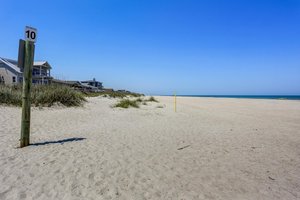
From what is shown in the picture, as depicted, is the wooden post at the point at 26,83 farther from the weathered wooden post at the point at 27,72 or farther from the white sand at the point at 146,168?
the white sand at the point at 146,168

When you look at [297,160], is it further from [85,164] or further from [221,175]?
[85,164]

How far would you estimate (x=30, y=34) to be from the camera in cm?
479

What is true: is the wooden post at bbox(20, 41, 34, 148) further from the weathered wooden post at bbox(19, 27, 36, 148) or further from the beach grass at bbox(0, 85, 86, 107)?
the beach grass at bbox(0, 85, 86, 107)

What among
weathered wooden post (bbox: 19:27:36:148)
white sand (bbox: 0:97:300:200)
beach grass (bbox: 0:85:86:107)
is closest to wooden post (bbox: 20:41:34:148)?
weathered wooden post (bbox: 19:27:36:148)

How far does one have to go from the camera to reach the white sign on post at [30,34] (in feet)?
15.5

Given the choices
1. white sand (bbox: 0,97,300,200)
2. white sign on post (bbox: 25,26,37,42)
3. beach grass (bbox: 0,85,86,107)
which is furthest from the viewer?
beach grass (bbox: 0,85,86,107)

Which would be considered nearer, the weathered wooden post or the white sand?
the white sand

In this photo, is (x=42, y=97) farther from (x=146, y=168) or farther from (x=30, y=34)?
(x=146, y=168)

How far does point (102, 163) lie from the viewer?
4.12 m

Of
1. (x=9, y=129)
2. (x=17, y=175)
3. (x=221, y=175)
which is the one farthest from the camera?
(x=9, y=129)

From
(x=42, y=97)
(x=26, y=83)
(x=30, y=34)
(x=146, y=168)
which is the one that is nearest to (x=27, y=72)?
(x=26, y=83)

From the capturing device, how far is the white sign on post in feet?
15.5

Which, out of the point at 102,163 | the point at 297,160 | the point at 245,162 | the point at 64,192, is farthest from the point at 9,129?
the point at 297,160

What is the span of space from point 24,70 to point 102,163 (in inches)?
122
